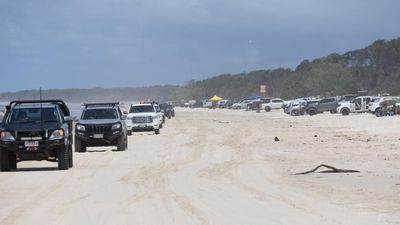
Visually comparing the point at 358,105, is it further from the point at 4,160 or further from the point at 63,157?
the point at 4,160

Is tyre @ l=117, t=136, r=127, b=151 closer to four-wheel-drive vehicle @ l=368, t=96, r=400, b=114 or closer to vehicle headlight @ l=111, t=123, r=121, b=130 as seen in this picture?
vehicle headlight @ l=111, t=123, r=121, b=130

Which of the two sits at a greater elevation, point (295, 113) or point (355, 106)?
point (355, 106)

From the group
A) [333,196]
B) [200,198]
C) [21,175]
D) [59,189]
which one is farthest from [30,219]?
[21,175]

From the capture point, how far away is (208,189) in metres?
15.5

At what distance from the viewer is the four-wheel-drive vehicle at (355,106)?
64.6 metres

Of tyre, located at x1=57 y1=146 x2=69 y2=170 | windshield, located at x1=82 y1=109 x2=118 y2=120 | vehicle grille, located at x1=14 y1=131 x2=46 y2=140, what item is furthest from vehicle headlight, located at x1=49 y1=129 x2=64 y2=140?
windshield, located at x1=82 y1=109 x2=118 y2=120

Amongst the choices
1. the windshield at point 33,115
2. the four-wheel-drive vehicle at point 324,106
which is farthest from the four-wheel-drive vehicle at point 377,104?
the windshield at point 33,115

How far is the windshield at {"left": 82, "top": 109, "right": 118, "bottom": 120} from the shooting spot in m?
29.8

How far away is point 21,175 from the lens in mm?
19891

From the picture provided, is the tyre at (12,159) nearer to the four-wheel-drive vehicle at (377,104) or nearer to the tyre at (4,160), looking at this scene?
the tyre at (4,160)

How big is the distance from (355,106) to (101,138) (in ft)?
134

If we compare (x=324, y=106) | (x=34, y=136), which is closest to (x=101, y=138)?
(x=34, y=136)

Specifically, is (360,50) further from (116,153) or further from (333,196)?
(333,196)

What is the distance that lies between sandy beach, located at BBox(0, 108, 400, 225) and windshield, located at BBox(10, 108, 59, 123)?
1.42m
